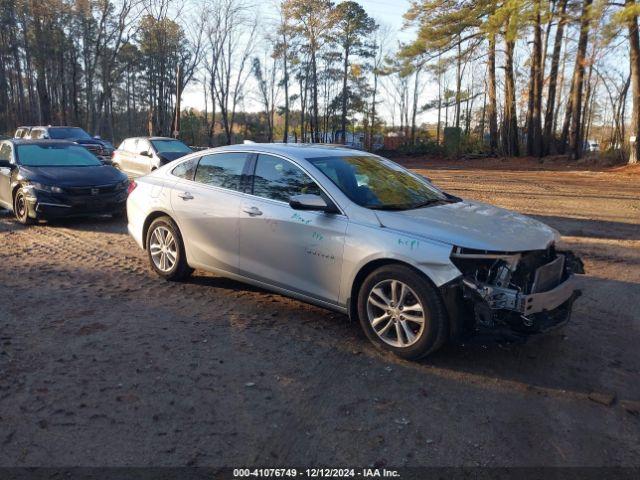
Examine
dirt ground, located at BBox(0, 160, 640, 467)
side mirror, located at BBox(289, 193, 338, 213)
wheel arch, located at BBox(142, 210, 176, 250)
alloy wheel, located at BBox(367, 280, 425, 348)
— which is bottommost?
dirt ground, located at BBox(0, 160, 640, 467)

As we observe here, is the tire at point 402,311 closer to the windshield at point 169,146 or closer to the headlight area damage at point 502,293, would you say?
the headlight area damage at point 502,293

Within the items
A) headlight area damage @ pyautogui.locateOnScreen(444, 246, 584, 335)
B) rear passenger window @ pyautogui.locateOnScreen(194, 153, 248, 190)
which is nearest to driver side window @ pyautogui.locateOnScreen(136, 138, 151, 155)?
rear passenger window @ pyautogui.locateOnScreen(194, 153, 248, 190)

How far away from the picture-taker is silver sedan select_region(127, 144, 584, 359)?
12.9 feet

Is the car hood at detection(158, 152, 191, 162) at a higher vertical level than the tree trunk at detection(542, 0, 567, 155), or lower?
lower

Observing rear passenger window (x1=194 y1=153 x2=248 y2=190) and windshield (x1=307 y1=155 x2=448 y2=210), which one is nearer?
windshield (x1=307 y1=155 x2=448 y2=210)

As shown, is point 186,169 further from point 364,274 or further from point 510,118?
point 510,118

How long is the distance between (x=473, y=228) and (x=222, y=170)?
8.90 ft

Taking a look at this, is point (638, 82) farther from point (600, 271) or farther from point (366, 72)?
point (366, 72)

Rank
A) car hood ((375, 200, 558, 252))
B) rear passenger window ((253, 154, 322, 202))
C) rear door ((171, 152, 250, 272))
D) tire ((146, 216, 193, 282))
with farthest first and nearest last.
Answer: tire ((146, 216, 193, 282)), rear door ((171, 152, 250, 272)), rear passenger window ((253, 154, 322, 202)), car hood ((375, 200, 558, 252))

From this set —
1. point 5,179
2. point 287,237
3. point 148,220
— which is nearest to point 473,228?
point 287,237

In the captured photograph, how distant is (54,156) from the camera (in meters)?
10.2

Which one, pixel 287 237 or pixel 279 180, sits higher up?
pixel 279 180

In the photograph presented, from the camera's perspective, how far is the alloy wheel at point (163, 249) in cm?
596

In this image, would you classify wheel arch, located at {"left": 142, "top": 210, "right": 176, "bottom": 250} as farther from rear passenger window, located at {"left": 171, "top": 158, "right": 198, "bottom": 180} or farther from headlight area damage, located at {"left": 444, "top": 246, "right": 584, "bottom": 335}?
headlight area damage, located at {"left": 444, "top": 246, "right": 584, "bottom": 335}
